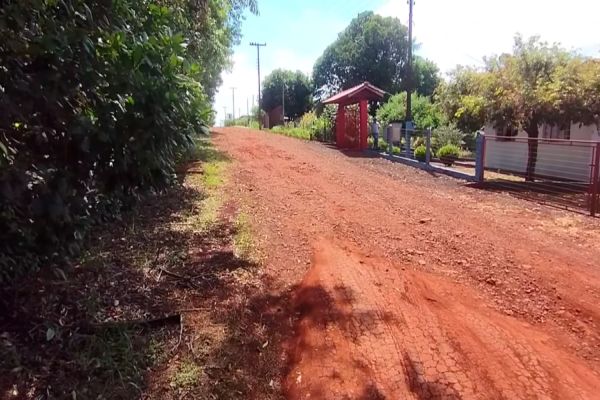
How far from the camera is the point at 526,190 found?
36.1 feet

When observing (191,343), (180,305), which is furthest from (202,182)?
(191,343)

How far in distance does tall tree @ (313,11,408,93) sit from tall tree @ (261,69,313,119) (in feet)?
28.5

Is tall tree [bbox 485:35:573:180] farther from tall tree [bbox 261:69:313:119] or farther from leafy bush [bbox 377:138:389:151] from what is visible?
tall tree [bbox 261:69:313:119]

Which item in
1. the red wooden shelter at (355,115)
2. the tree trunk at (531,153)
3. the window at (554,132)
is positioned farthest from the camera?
the red wooden shelter at (355,115)

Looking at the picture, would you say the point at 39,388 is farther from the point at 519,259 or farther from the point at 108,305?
the point at 519,259

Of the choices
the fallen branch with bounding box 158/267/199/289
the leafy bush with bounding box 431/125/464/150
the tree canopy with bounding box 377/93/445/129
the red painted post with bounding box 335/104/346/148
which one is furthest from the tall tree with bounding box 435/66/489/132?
the fallen branch with bounding box 158/267/199/289

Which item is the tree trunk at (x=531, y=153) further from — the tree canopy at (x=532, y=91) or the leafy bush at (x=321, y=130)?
the leafy bush at (x=321, y=130)

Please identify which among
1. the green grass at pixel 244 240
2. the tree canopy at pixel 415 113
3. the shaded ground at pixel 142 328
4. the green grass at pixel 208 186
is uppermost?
the tree canopy at pixel 415 113

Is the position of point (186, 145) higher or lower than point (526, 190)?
higher

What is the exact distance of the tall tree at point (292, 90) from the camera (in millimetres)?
53094

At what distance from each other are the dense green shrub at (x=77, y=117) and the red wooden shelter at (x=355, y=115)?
17067mm

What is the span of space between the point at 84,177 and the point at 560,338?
379 cm

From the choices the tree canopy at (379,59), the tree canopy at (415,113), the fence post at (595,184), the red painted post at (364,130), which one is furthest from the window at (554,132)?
the tree canopy at (379,59)

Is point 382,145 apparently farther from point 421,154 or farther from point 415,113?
point 415,113
